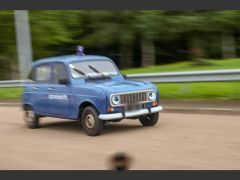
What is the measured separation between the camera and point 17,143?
1140 cm

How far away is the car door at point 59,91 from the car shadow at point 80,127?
592mm

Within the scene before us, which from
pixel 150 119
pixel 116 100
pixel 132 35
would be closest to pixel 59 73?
pixel 116 100

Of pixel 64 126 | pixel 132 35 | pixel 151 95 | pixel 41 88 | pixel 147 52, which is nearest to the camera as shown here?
pixel 151 95

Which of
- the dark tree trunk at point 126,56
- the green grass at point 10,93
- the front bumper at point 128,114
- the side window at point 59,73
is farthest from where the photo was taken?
the dark tree trunk at point 126,56

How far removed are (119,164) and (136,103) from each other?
6.01 meters

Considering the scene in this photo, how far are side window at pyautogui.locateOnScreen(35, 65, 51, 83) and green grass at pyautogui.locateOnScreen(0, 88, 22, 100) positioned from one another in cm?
765

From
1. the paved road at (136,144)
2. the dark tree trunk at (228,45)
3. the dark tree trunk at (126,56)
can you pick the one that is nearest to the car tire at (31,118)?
the paved road at (136,144)

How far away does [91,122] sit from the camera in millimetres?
11688

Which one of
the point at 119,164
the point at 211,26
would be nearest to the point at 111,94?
the point at 119,164

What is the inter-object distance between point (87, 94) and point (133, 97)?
934mm

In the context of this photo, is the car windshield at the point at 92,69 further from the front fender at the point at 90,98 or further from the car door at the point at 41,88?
the car door at the point at 41,88

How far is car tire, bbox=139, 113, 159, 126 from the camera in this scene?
1235 centimetres

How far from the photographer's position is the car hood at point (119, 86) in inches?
456

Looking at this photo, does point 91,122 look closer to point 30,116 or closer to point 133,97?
point 133,97
